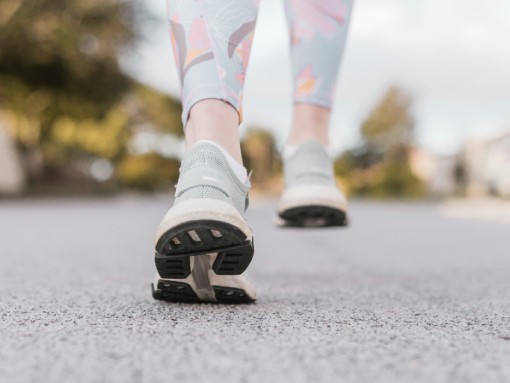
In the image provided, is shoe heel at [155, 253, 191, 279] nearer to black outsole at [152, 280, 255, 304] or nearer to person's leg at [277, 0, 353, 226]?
black outsole at [152, 280, 255, 304]

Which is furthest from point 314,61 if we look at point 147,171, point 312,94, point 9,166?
point 147,171

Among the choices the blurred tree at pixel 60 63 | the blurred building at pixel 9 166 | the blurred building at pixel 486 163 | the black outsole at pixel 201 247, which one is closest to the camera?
the black outsole at pixel 201 247

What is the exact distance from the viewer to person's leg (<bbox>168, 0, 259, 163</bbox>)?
3.44 ft

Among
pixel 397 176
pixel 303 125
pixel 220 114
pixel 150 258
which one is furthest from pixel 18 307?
pixel 397 176

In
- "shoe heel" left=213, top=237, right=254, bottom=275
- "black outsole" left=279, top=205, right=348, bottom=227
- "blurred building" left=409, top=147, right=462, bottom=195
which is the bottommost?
"shoe heel" left=213, top=237, right=254, bottom=275

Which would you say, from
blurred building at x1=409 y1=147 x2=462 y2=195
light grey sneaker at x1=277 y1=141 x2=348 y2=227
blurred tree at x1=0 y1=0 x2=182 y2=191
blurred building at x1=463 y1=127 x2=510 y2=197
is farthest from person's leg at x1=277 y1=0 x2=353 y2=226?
blurred building at x1=409 y1=147 x2=462 y2=195

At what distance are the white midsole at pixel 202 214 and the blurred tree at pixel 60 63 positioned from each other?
10040mm

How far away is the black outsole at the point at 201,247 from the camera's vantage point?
906mm

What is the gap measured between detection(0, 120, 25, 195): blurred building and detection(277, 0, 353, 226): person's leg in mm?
13419

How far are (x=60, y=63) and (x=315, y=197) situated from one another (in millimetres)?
11146

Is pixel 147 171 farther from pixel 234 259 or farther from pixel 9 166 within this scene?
pixel 234 259

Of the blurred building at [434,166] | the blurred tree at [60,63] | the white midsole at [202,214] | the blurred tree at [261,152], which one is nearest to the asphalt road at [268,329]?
the white midsole at [202,214]

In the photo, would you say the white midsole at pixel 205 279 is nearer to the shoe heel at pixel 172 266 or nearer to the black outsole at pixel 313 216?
the shoe heel at pixel 172 266

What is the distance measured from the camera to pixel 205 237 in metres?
0.91
